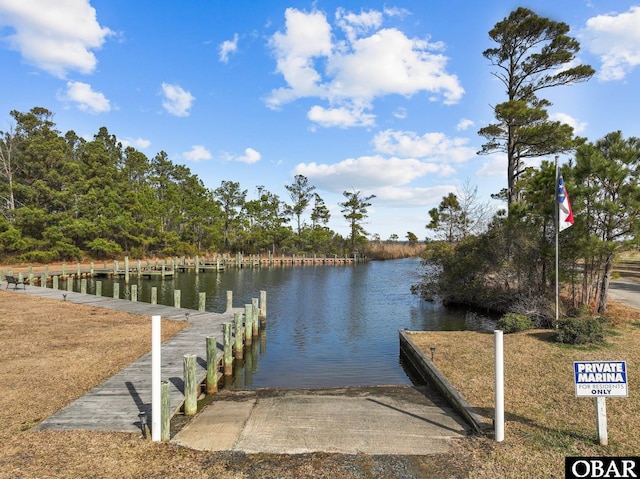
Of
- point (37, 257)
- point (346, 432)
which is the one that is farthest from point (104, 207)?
point (346, 432)

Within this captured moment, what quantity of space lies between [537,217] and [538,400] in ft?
35.5

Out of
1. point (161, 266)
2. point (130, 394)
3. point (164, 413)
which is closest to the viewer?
point (164, 413)

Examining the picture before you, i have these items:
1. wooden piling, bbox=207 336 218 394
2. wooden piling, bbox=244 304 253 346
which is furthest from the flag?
wooden piling, bbox=207 336 218 394

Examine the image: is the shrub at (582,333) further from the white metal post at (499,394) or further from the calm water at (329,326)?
the white metal post at (499,394)

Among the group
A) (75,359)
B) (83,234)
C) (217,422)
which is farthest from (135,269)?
(217,422)

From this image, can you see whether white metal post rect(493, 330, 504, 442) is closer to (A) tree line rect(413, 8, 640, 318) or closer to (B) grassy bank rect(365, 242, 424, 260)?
(A) tree line rect(413, 8, 640, 318)

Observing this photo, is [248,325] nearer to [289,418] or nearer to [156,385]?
[289,418]

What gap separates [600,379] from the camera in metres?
4.77

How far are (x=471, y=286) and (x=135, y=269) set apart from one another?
2855 cm

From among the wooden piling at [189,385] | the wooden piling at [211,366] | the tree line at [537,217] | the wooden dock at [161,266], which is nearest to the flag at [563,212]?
the tree line at [537,217]

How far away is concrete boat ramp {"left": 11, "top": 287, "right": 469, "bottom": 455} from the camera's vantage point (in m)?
5.25

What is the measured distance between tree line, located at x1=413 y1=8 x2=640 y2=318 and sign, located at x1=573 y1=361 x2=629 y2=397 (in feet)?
28.9

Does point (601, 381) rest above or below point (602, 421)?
above

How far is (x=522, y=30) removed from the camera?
64.6 feet
